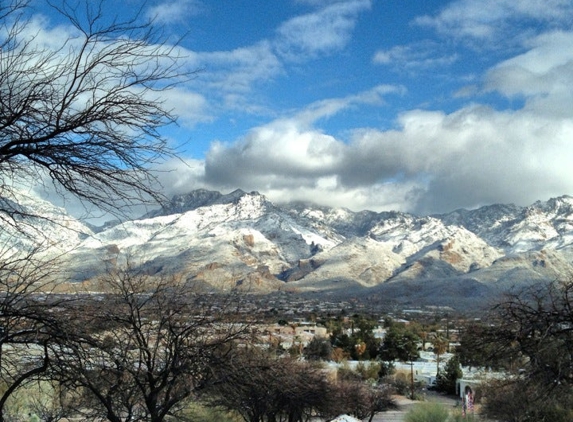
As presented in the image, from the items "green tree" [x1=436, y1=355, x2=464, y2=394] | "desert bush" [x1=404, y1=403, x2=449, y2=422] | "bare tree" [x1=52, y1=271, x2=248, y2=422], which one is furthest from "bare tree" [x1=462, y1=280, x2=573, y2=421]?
"green tree" [x1=436, y1=355, x2=464, y2=394]

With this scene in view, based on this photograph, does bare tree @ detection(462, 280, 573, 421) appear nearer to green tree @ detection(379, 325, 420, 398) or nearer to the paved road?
the paved road

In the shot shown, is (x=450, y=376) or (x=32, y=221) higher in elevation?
(x=32, y=221)

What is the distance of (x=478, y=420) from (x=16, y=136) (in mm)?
37243

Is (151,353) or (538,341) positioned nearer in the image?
(538,341)

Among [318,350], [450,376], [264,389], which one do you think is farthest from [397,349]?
[264,389]

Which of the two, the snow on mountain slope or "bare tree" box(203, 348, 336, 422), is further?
"bare tree" box(203, 348, 336, 422)

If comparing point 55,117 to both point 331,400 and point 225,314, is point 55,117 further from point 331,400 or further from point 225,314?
point 331,400

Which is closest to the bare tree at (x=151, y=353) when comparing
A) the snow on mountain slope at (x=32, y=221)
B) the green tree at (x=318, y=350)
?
the snow on mountain slope at (x=32, y=221)

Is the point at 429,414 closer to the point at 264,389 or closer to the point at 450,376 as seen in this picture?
the point at 264,389

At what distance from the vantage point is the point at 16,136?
15.7 ft

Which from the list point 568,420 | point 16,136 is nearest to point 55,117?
point 16,136

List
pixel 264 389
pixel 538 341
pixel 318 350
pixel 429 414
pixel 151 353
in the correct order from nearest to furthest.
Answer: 1. pixel 538 341
2. pixel 151 353
3. pixel 264 389
4. pixel 429 414
5. pixel 318 350

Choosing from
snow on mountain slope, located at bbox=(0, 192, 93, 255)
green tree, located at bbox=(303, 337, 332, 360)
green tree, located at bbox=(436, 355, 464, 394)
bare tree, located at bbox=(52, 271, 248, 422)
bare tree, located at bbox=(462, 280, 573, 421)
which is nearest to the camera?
snow on mountain slope, located at bbox=(0, 192, 93, 255)

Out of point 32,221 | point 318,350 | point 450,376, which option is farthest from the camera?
point 450,376
